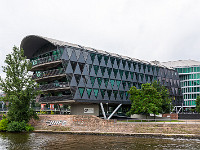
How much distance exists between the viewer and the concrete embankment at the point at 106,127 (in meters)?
39.3

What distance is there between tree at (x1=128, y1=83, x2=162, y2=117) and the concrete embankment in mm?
7698

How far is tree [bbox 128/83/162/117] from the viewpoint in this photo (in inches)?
1991

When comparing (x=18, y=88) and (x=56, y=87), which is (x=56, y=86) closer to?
(x=56, y=87)

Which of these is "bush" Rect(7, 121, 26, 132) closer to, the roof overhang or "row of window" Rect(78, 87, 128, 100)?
"row of window" Rect(78, 87, 128, 100)

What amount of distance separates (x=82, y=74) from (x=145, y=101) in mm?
14189

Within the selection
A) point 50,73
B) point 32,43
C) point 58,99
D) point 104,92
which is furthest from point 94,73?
point 32,43

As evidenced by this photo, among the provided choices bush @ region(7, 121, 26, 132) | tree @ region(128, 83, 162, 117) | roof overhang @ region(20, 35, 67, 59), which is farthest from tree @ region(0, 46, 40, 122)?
tree @ region(128, 83, 162, 117)

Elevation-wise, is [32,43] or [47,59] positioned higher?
[32,43]

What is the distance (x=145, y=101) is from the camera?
169 feet

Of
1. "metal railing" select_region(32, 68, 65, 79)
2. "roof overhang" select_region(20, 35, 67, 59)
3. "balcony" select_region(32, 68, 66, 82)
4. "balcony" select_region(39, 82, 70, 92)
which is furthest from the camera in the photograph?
"roof overhang" select_region(20, 35, 67, 59)

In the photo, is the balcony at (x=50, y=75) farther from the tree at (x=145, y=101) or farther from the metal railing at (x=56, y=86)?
the tree at (x=145, y=101)

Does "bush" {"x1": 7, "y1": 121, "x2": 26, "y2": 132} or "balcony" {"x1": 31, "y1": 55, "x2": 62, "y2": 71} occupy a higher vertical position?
"balcony" {"x1": 31, "y1": 55, "x2": 62, "y2": 71}

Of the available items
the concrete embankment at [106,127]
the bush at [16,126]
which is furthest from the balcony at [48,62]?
the bush at [16,126]

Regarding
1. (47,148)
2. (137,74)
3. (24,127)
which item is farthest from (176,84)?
(47,148)
